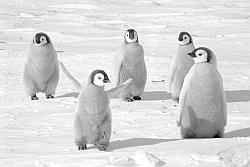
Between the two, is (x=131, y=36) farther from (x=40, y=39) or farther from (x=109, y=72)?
(x=109, y=72)

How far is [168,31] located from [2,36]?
15.9 feet

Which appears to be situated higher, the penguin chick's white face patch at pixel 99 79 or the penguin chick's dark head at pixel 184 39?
the penguin chick's dark head at pixel 184 39

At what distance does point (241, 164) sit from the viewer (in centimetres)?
392

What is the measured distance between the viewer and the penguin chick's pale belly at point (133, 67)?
8.48 metres

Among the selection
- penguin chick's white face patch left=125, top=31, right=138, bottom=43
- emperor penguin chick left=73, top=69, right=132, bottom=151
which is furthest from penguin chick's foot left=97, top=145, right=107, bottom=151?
penguin chick's white face patch left=125, top=31, right=138, bottom=43

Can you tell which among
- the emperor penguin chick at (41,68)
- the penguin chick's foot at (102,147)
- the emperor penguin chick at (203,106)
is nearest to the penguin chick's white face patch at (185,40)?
the emperor penguin chick at (41,68)

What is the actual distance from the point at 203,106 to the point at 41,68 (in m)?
3.73

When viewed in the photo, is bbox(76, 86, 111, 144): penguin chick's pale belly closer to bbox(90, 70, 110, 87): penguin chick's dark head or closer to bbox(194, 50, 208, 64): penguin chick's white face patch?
bbox(90, 70, 110, 87): penguin chick's dark head

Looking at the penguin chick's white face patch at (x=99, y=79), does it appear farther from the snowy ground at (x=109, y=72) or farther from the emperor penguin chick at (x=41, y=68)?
the emperor penguin chick at (x=41, y=68)

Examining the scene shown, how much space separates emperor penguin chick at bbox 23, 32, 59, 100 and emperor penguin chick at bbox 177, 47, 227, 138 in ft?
11.4

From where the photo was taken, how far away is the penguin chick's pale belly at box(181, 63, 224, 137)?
5680 mm

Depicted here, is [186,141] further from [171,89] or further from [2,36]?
[2,36]

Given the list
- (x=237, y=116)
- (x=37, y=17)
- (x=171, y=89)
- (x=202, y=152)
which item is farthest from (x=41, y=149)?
(x=37, y=17)

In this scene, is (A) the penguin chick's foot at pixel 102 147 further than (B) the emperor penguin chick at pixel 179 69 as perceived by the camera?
No
